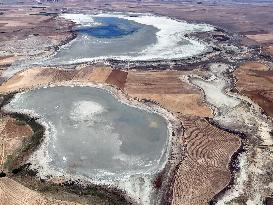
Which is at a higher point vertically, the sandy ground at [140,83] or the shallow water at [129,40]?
the sandy ground at [140,83]

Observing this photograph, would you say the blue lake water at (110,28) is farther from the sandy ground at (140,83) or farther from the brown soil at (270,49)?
the brown soil at (270,49)

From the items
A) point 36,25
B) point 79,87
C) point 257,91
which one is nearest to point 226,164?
point 257,91

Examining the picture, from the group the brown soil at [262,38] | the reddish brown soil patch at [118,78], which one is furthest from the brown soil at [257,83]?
the brown soil at [262,38]

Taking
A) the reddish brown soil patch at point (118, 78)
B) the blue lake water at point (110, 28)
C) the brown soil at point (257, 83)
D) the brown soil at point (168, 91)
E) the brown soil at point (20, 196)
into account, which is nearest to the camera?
the brown soil at point (20, 196)

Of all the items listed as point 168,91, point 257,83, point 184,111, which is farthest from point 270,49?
point 184,111

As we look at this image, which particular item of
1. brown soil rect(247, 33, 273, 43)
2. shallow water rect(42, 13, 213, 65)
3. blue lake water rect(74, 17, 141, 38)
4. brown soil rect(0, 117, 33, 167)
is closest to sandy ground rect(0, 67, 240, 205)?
shallow water rect(42, 13, 213, 65)

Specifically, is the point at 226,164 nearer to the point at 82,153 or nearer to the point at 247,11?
the point at 82,153

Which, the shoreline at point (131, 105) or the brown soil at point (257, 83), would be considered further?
the brown soil at point (257, 83)
